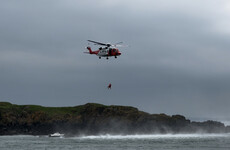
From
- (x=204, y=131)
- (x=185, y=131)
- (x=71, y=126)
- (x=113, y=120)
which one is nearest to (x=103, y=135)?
(x=113, y=120)

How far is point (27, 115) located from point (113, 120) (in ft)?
167

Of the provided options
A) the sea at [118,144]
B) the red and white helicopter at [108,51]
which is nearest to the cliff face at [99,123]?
the sea at [118,144]

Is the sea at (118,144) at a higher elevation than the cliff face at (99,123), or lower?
lower

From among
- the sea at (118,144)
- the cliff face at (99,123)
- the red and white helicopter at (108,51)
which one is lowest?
the sea at (118,144)

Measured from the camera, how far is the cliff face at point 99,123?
16612cm

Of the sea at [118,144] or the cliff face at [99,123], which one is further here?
the cliff face at [99,123]

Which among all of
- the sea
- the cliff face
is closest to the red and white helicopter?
the sea

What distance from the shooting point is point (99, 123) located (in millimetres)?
171500

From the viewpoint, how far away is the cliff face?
166 meters

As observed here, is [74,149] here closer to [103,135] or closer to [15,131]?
[103,135]

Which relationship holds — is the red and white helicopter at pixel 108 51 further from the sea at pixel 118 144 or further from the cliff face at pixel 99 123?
the cliff face at pixel 99 123

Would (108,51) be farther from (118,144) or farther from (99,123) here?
(99,123)

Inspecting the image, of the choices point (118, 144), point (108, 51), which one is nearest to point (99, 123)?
point (118, 144)

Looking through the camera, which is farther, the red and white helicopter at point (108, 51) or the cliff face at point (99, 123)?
the cliff face at point (99, 123)
